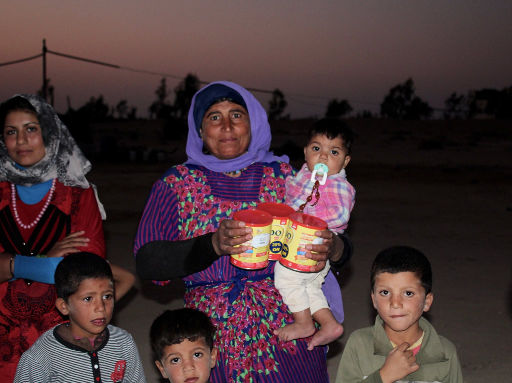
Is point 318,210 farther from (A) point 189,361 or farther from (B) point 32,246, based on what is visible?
(B) point 32,246

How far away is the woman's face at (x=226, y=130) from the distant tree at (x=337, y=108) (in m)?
58.1

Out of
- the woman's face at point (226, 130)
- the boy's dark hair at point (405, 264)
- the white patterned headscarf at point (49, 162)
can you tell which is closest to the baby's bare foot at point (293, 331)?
the boy's dark hair at point (405, 264)

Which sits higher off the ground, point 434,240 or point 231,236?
point 231,236

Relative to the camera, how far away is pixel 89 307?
2.81 metres

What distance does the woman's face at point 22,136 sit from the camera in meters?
3.06

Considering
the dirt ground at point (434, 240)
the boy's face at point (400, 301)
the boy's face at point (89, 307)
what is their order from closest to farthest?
the boy's face at point (400, 301) → the boy's face at point (89, 307) → the dirt ground at point (434, 240)

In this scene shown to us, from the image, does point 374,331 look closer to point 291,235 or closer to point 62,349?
point 291,235

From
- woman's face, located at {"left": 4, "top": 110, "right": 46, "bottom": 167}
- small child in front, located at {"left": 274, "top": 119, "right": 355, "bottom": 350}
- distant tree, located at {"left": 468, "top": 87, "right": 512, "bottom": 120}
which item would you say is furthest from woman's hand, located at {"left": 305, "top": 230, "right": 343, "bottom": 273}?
distant tree, located at {"left": 468, "top": 87, "right": 512, "bottom": 120}

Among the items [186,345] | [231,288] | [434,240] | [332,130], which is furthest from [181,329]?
[434,240]

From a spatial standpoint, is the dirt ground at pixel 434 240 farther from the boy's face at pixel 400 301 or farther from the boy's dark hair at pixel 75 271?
the boy's face at pixel 400 301

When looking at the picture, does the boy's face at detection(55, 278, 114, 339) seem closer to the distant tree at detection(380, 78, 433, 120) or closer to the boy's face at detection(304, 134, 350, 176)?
the boy's face at detection(304, 134, 350, 176)

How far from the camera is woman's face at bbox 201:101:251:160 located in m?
2.90

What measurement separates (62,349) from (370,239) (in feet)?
25.6

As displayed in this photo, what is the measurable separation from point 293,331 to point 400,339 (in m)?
0.50
